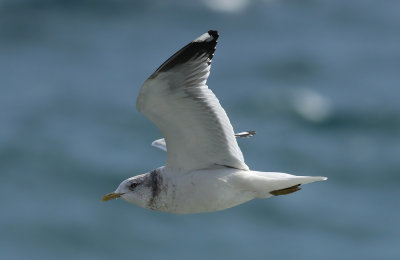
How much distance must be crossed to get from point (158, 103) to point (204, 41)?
612 mm

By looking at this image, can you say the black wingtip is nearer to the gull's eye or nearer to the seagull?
the seagull

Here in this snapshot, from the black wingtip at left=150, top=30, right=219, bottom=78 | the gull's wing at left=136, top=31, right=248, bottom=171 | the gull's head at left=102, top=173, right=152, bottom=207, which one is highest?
the black wingtip at left=150, top=30, right=219, bottom=78

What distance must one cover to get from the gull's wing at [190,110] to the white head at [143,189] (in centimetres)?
20

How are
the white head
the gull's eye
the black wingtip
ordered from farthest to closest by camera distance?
1. the gull's eye
2. the white head
3. the black wingtip

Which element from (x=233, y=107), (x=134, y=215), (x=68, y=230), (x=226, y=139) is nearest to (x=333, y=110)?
(x=233, y=107)

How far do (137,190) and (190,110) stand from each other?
0.91 m

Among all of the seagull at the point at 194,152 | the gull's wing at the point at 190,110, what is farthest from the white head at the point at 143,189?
the gull's wing at the point at 190,110

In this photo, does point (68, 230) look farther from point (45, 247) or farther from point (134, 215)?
point (134, 215)

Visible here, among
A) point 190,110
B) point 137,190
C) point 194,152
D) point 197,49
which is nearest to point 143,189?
point 137,190

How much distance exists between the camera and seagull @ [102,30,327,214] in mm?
7148

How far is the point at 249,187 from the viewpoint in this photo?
296 inches

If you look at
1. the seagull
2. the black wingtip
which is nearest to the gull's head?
the seagull

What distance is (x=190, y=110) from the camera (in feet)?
23.9

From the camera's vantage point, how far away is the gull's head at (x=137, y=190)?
7.63 meters
